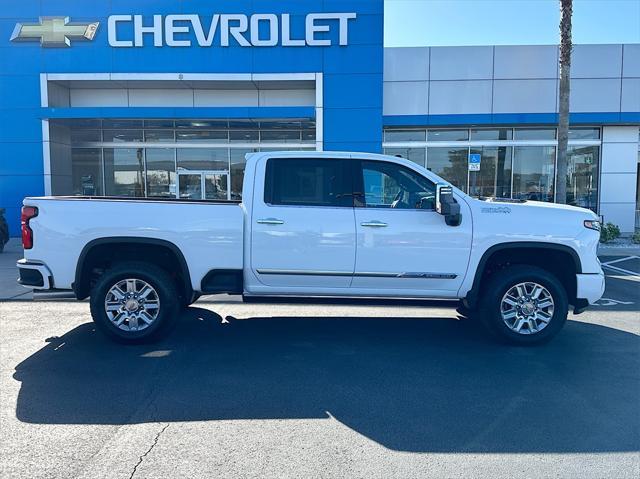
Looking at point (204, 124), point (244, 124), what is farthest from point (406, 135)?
point (204, 124)

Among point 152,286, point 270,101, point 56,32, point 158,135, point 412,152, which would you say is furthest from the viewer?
point 158,135

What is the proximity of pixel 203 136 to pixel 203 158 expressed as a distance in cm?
79

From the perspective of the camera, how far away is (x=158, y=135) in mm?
17797

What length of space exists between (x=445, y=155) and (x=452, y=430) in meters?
15.0

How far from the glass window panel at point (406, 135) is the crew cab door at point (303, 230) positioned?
41.1ft

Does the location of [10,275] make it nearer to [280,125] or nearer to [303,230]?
[303,230]

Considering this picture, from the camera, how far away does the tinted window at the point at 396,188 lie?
216 inches

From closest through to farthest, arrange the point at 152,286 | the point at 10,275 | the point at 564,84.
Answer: the point at 152,286 → the point at 10,275 → the point at 564,84

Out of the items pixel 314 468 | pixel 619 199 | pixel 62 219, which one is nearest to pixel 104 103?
pixel 62 219

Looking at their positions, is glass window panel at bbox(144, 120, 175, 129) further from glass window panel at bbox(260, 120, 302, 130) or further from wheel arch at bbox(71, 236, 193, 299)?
wheel arch at bbox(71, 236, 193, 299)

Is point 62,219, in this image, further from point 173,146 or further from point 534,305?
point 173,146

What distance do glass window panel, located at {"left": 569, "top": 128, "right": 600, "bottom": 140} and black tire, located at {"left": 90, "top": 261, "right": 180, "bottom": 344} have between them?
16492mm

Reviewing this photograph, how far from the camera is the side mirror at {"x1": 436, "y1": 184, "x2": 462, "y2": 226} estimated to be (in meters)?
5.09

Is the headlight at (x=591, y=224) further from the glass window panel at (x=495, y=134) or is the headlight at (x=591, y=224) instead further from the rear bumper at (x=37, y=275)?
the glass window panel at (x=495, y=134)
